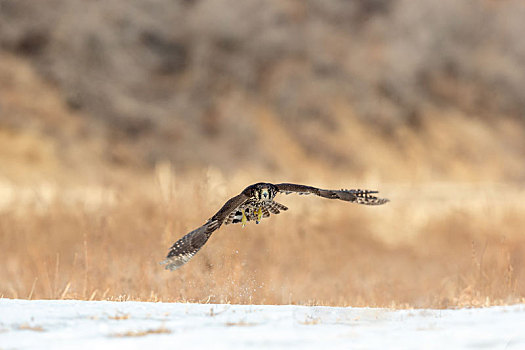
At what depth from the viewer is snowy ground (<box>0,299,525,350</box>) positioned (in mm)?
3746

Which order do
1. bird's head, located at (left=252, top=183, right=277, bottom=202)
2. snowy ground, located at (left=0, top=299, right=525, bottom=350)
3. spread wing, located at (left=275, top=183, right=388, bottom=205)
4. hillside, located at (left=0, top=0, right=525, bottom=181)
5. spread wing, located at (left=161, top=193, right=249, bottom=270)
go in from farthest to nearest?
hillside, located at (left=0, top=0, right=525, bottom=181) < bird's head, located at (left=252, top=183, right=277, bottom=202) < spread wing, located at (left=275, top=183, right=388, bottom=205) < spread wing, located at (left=161, top=193, right=249, bottom=270) < snowy ground, located at (left=0, top=299, right=525, bottom=350)


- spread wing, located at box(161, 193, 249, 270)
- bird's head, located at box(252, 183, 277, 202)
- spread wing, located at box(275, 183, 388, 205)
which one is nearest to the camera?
spread wing, located at box(161, 193, 249, 270)

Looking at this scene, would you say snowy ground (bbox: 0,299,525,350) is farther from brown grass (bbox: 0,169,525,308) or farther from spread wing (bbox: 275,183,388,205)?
brown grass (bbox: 0,169,525,308)

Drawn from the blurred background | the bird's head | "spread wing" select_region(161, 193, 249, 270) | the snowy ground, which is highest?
the blurred background

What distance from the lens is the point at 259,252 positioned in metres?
10.8

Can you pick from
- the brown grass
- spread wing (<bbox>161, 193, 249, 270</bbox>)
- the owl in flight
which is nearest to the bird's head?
the owl in flight

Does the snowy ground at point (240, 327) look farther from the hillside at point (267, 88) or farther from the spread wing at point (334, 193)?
the hillside at point (267, 88)

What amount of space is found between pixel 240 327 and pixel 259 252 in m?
6.61

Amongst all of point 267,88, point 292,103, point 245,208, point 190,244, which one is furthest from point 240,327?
point 267,88

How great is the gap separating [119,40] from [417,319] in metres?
28.0

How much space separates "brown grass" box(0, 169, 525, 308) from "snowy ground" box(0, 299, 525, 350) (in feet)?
5.11

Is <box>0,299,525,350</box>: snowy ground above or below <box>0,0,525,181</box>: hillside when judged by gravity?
below

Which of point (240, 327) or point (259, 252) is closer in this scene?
point (240, 327)

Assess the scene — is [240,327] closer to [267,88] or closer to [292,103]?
[292,103]
